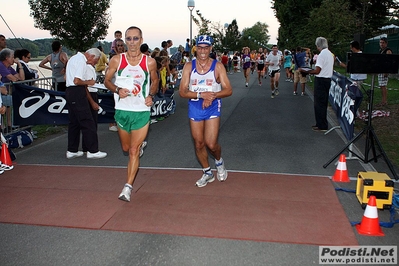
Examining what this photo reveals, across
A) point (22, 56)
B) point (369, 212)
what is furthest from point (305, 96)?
point (369, 212)

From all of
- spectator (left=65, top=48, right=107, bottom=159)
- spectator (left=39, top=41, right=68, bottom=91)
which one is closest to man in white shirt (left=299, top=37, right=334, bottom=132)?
spectator (left=65, top=48, right=107, bottom=159)

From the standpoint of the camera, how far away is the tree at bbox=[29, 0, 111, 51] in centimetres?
3186

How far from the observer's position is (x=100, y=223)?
506 cm

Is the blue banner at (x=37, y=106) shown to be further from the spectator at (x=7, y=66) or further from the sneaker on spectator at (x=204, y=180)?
the sneaker on spectator at (x=204, y=180)

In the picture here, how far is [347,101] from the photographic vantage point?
25.4ft

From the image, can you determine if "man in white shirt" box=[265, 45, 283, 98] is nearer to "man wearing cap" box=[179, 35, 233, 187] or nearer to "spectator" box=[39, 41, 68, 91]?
"spectator" box=[39, 41, 68, 91]

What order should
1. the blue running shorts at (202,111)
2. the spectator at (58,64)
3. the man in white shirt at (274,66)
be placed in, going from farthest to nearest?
the man in white shirt at (274,66)
the spectator at (58,64)
the blue running shorts at (202,111)

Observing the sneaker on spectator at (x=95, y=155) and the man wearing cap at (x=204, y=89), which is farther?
the sneaker on spectator at (x=95, y=155)

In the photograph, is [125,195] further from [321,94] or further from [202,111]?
[321,94]

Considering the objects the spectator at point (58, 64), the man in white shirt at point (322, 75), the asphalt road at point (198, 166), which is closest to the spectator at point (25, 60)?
the spectator at point (58, 64)

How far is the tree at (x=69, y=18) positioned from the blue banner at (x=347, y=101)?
25874 millimetres

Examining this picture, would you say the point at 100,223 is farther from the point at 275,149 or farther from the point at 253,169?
the point at 275,149

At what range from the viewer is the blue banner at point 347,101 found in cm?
716

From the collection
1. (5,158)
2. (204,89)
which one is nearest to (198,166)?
(204,89)
